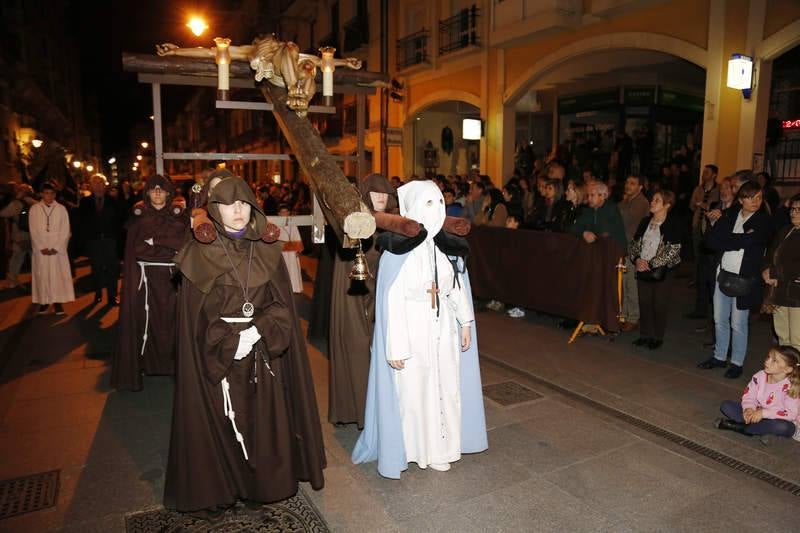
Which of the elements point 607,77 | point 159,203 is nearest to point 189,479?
point 159,203

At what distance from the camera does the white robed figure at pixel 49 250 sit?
880 centimetres

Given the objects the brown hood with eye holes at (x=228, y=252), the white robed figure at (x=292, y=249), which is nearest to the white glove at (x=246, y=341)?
the brown hood with eye holes at (x=228, y=252)

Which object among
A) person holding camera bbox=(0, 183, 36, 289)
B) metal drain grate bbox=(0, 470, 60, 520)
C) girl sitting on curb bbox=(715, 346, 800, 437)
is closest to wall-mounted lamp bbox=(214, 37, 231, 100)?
metal drain grate bbox=(0, 470, 60, 520)

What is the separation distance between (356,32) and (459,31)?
5.97m

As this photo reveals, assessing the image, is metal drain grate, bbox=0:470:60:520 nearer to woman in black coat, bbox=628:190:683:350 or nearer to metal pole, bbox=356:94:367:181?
metal pole, bbox=356:94:367:181

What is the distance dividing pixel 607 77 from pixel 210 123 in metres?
39.7

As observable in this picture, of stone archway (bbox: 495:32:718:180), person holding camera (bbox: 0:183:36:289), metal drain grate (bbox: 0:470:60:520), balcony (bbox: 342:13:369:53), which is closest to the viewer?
metal drain grate (bbox: 0:470:60:520)

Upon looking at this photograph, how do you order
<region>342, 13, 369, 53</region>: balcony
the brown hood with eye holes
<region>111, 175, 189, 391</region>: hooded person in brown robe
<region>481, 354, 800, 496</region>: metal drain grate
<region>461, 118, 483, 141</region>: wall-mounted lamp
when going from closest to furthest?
the brown hood with eye holes, <region>481, 354, 800, 496</region>: metal drain grate, <region>111, 175, 189, 391</region>: hooded person in brown robe, <region>461, 118, 483, 141</region>: wall-mounted lamp, <region>342, 13, 369, 53</region>: balcony

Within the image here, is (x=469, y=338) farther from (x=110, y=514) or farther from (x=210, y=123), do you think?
(x=210, y=123)

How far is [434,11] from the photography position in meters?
18.0

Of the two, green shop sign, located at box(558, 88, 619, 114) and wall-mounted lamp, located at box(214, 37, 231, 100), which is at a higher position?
green shop sign, located at box(558, 88, 619, 114)

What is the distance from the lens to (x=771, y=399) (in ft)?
15.1

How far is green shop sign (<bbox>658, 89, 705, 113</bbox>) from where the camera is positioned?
16750mm

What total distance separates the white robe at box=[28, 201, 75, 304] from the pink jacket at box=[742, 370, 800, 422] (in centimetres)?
922
